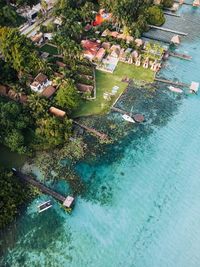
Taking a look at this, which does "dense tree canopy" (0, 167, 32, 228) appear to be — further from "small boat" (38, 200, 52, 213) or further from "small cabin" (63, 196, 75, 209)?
"small cabin" (63, 196, 75, 209)

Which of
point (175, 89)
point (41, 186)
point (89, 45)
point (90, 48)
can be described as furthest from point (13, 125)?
point (175, 89)

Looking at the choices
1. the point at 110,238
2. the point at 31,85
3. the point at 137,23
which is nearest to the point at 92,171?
the point at 110,238

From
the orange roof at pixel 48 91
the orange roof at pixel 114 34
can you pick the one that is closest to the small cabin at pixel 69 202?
the orange roof at pixel 48 91

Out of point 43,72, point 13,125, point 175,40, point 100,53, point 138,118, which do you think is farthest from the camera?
point 175,40

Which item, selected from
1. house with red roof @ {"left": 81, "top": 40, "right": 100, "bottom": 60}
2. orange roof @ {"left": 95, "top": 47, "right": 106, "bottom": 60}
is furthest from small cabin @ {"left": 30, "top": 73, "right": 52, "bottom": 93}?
orange roof @ {"left": 95, "top": 47, "right": 106, "bottom": 60}

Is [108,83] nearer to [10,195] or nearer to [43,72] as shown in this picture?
[43,72]

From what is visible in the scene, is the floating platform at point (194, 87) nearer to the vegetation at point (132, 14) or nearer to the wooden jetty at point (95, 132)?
the vegetation at point (132, 14)
